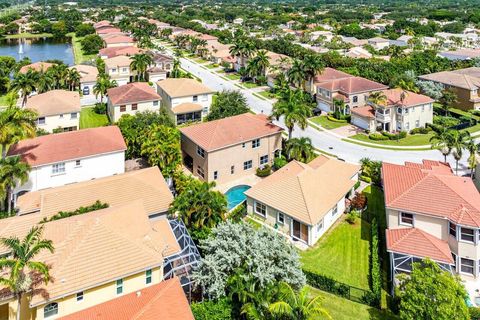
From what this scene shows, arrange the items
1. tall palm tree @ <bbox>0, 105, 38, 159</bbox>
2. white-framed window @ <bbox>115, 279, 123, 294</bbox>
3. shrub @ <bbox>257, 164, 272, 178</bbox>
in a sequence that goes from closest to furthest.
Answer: white-framed window @ <bbox>115, 279, 123, 294</bbox> → tall palm tree @ <bbox>0, 105, 38, 159</bbox> → shrub @ <bbox>257, 164, 272, 178</bbox>

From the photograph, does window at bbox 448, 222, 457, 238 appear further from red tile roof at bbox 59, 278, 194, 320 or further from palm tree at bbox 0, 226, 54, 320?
palm tree at bbox 0, 226, 54, 320

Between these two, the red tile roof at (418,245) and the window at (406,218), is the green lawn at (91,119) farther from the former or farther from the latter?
the red tile roof at (418,245)

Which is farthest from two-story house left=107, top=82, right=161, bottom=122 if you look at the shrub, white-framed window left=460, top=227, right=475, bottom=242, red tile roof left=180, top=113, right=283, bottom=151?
white-framed window left=460, top=227, right=475, bottom=242

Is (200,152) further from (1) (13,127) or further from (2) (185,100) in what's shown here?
(2) (185,100)

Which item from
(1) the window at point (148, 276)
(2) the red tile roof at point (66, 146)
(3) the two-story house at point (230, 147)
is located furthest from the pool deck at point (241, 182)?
(1) the window at point (148, 276)

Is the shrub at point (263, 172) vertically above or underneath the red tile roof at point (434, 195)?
underneath

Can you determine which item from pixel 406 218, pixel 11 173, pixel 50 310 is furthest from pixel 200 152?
pixel 50 310
